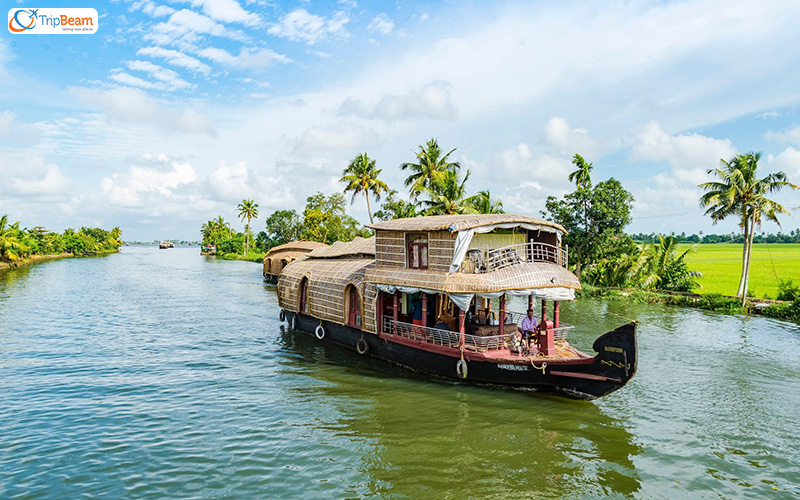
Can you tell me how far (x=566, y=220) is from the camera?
113 feet

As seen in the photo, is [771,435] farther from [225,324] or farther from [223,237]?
[223,237]

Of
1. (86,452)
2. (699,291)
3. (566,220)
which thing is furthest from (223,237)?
(86,452)

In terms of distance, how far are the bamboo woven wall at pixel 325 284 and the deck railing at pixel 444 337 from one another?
4.34ft

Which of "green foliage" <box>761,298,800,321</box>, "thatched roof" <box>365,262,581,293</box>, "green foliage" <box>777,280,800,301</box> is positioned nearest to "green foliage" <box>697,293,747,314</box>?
"green foliage" <box>761,298,800,321</box>

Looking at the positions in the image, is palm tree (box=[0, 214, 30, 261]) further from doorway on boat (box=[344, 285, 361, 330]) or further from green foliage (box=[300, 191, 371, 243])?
doorway on boat (box=[344, 285, 361, 330])

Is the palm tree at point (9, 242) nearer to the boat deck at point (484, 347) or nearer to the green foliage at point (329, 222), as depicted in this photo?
the green foliage at point (329, 222)

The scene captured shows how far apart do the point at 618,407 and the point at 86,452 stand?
12.2m

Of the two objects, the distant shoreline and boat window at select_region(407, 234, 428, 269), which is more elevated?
boat window at select_region(407, 234, 428, 269)

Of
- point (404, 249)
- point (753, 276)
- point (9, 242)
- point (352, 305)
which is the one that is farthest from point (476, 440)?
point (9, 242)

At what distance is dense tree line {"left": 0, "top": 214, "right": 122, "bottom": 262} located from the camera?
175 ft

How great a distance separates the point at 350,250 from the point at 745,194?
21627mm

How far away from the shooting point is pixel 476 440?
10281 millimetres

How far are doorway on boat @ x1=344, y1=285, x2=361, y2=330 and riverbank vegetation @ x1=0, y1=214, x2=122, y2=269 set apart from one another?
53969 millimetres

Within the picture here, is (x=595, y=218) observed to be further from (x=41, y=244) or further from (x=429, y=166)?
(x=41, y=244)
